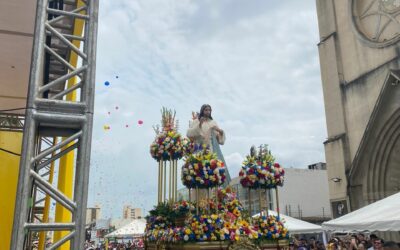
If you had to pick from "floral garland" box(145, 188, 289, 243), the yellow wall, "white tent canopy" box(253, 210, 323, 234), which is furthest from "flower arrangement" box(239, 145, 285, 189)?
"white tent canopy" box(253, 210, 323, 234)

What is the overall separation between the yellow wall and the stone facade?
527 inches

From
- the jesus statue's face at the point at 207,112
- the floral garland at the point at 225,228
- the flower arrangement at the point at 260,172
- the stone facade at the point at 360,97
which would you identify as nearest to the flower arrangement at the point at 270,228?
the floral garland at the point at 225,228

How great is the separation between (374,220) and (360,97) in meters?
10.7

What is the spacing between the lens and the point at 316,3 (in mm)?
20172

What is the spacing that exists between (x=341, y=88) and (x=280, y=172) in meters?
11.9

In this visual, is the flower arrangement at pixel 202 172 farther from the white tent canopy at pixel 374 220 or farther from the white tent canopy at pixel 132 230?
the white tent canopy at pixel 132 230

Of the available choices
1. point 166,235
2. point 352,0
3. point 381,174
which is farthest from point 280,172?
point 352,0

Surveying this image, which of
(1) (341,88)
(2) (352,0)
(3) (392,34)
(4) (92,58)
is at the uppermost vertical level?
(2) (352,0)

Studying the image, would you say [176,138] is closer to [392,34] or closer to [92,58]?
[92,58]

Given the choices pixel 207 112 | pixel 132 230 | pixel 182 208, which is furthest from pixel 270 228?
pixel 132 230

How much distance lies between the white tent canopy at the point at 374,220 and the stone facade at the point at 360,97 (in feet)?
24.4

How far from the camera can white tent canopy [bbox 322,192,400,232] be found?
7.23 m

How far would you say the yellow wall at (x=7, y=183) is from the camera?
9.53m

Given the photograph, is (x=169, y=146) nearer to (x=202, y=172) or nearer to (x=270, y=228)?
(x=202, y=172)
